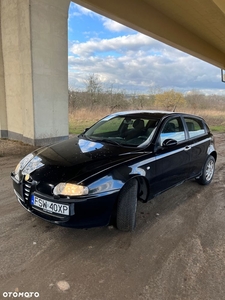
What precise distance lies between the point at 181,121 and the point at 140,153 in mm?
1435

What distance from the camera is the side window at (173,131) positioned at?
370 centimetres

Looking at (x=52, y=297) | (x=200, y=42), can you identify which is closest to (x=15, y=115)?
(x=52, y=297)

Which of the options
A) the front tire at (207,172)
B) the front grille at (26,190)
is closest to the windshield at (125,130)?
the front grille at (26,190)

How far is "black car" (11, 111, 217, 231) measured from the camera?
101 inches

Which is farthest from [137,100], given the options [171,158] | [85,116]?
[171,158]

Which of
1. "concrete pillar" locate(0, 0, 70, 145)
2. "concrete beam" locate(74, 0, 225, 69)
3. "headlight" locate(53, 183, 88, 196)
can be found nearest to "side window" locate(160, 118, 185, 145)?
"headlight" locate(53, 183, 88, 196)

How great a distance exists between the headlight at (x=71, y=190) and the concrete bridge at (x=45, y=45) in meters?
5.35

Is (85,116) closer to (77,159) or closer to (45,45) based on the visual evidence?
(45,45)

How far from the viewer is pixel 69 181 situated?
2.55 meters

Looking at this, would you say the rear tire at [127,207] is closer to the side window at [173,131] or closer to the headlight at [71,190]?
the headlight at [71,190]

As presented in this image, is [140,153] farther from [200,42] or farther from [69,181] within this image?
[200,42]

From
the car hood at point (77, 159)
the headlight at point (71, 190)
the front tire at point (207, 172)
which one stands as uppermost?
the car hood at point (77, 159)

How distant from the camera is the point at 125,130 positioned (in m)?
3.99

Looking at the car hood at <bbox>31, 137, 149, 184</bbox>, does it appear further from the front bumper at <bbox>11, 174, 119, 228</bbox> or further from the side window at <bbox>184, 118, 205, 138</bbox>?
the side window at <bbox>184, 118, 205, 138</bbox>
